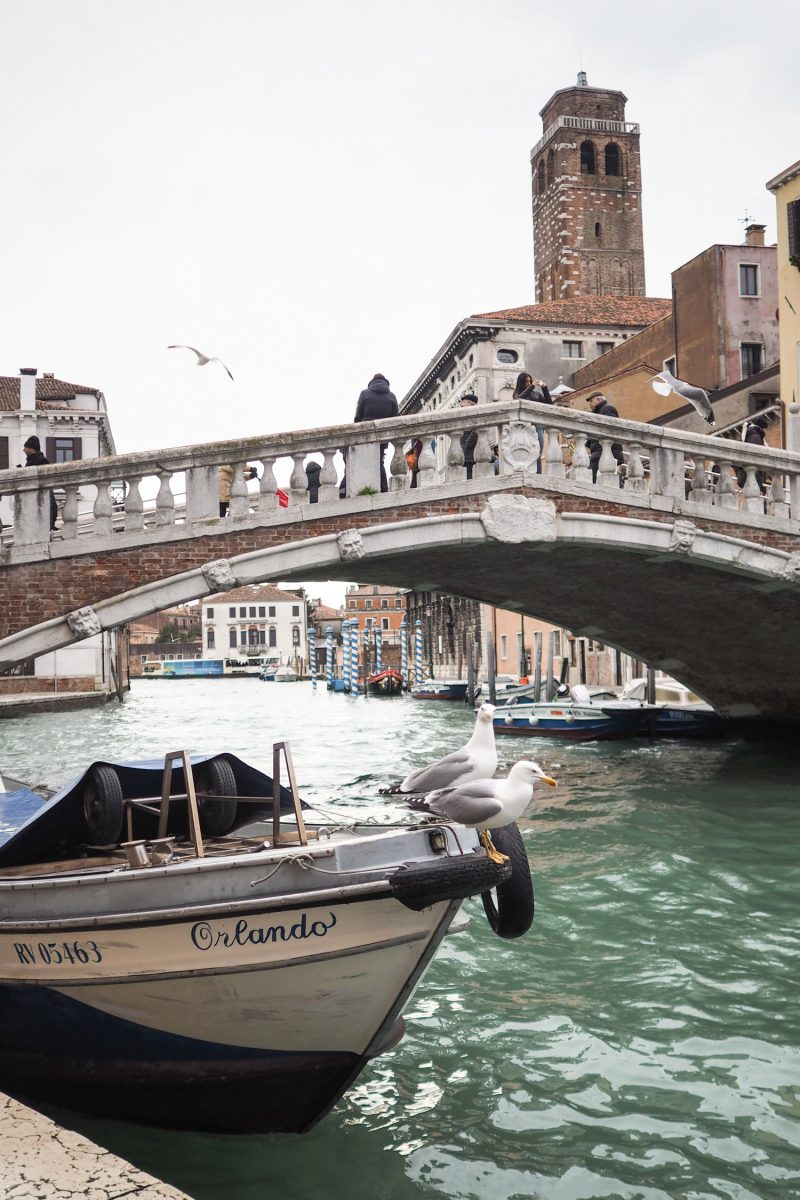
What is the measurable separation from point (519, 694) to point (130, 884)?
700 inches

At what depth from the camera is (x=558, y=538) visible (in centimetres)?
815

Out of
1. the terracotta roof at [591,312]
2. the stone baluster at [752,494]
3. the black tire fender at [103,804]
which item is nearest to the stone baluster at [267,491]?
the stone baluster at [752,494]

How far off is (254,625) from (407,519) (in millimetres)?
69453

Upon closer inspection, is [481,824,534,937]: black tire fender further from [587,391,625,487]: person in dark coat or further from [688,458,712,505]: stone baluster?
[688,458,712,505]: stone baluster

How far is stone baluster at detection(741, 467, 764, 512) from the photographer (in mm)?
8547

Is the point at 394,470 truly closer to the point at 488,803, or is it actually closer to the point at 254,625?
the point at 488,803

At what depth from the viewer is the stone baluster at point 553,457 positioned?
26.3ft

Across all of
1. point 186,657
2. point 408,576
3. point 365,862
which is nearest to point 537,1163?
point 365,862

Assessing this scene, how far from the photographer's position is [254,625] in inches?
3009

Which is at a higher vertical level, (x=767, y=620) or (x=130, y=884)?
(x=767, y=620)

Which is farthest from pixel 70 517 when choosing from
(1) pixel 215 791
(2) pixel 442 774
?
(2) pixel 442 774

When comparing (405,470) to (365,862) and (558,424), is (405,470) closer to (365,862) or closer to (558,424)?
(558,424)

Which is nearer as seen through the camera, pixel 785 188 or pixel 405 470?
pixel 405 470

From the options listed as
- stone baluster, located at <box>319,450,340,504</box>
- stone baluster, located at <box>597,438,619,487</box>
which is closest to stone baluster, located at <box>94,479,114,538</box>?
stone baluster, located at <box>319,450,340,504</box>
